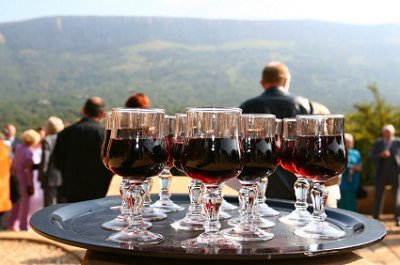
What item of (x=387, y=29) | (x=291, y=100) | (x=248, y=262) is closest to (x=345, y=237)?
(x=248, y=262)

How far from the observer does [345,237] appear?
1.66 meters

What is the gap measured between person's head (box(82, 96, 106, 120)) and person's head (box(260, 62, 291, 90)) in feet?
4.92

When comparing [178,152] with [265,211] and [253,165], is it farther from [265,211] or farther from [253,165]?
[265,211]

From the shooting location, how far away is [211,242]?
4.80 ft

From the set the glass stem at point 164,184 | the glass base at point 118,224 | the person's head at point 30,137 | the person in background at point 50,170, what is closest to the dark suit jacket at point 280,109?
the glass stem at point 164,184


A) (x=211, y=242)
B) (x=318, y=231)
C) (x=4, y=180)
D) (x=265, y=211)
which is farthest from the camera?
(x=4, y=180)

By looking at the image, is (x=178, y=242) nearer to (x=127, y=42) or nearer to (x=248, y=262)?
(x=248, y=262)

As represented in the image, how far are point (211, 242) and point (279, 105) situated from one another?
109 inches

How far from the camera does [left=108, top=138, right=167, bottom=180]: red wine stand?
157 centimetres

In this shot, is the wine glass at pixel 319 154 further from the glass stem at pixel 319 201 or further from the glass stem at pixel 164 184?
the glass stem at pixel 164 184

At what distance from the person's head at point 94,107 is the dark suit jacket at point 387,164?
6499 millimetres

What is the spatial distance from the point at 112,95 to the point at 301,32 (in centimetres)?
3148

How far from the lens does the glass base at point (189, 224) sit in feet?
5.69

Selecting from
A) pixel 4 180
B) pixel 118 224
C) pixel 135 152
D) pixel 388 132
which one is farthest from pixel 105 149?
pixel 388 132
